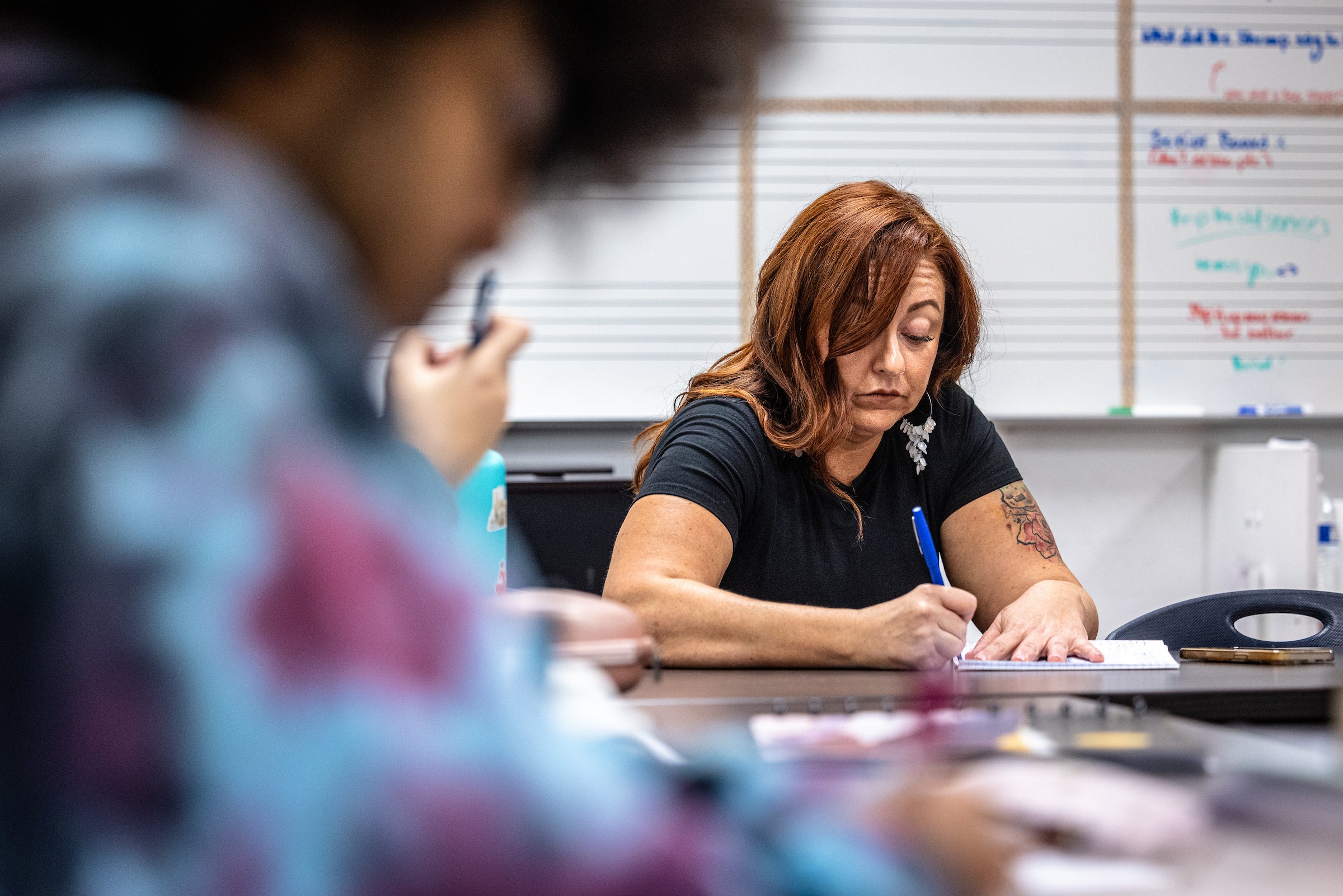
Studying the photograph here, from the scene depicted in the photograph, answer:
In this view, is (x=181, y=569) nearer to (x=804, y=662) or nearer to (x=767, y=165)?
(x=804, y=662)

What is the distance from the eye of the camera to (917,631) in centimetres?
126

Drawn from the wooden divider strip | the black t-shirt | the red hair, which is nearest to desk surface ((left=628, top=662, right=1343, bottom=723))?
the black t-shirt

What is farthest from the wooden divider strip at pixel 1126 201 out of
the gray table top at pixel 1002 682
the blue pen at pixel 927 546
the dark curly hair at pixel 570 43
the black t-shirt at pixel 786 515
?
the dark curly hair at pixel 570 43

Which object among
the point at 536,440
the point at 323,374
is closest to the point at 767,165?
the point at 536,440

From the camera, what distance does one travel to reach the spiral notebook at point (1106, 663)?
126 cm

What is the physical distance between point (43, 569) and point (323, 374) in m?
A: 0.06

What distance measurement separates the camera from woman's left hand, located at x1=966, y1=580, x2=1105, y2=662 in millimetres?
1360

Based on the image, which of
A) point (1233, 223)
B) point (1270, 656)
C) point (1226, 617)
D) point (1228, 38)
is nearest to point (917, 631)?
point (1270, 656)

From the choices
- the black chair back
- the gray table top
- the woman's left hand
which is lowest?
the black chair back

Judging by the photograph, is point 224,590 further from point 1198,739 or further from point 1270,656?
point 1270,656

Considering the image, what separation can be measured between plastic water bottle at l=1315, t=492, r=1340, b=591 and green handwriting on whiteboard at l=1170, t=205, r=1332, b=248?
788 millimetres

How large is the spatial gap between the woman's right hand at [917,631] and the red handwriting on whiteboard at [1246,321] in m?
2.20

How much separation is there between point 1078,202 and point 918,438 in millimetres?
1631

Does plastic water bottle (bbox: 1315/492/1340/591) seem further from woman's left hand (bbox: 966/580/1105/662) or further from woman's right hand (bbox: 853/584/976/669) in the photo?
woman's right hand (bbox: 853/584/976/669)
